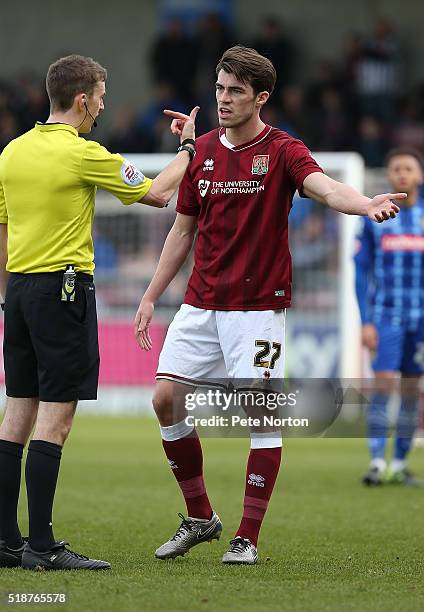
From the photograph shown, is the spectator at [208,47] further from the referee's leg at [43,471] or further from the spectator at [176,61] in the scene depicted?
the referee's leg at [43,471]

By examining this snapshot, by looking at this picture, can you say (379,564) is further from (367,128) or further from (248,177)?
(367,128)

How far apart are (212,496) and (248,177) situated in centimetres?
321

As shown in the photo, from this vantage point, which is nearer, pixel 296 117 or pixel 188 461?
pixel 188 461

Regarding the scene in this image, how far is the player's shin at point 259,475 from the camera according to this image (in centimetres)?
588

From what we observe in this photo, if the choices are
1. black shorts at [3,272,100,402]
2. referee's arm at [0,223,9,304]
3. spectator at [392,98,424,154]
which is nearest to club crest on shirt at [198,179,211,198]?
black shorts at [3,272,100,402]

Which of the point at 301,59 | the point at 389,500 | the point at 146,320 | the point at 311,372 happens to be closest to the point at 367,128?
the point at 301,59

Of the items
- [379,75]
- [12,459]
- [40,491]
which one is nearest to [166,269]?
[12,459]

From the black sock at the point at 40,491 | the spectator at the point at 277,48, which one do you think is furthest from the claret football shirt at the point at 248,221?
the spectator at the point at 277,48

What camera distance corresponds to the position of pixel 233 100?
5867 millimetres

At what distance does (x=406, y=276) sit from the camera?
9.64 m

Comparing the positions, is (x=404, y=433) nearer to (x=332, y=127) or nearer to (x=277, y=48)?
(x=332, y=127)

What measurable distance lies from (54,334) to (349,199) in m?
1.36
